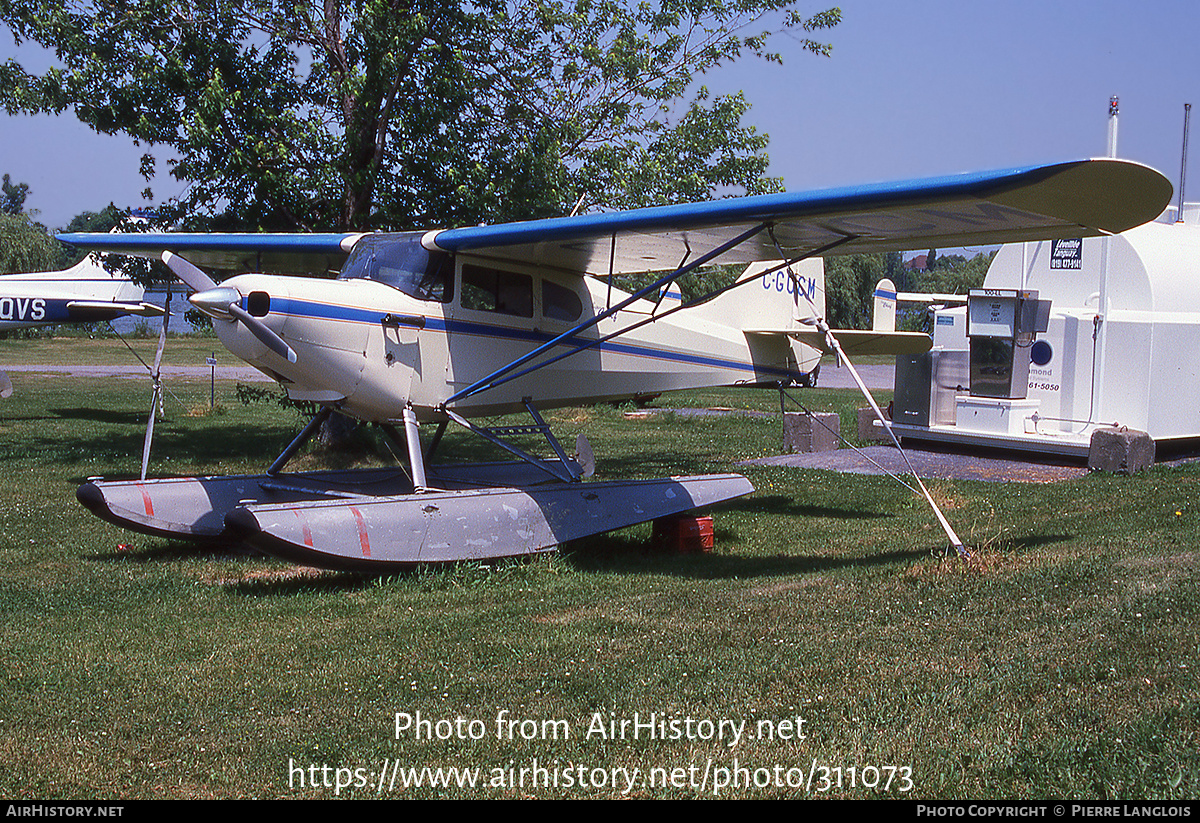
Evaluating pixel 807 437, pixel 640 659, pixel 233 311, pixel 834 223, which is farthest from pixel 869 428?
pixel 640 659

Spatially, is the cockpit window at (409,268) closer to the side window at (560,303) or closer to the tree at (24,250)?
the side window at (560,303)

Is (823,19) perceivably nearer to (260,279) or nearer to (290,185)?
(290,185)

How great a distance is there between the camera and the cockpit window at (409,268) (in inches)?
360

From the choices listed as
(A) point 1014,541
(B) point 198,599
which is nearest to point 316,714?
(B) point 198,599

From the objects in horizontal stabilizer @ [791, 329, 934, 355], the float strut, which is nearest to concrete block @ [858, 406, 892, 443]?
horizontal stabilizer @ [791, 329, 934, 355]

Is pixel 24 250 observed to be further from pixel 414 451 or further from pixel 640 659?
pixel 640 659

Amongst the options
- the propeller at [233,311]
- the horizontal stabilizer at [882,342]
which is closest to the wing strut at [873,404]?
the horizontal stabilizer at [882,342]

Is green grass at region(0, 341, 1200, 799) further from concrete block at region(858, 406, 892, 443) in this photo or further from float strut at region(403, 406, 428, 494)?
concrete block at region(858, 406, 892, 443)

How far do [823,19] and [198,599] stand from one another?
45.4 feet

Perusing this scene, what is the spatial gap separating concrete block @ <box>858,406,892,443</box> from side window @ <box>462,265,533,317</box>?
8.01 metres

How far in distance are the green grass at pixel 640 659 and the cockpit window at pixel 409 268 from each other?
103 inches

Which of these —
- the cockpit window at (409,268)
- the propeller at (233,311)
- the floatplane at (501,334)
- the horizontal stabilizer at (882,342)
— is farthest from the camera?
the horizontal stabilizer at (882,342)

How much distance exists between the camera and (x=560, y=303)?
1027 centimetres

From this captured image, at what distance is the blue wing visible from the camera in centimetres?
644
